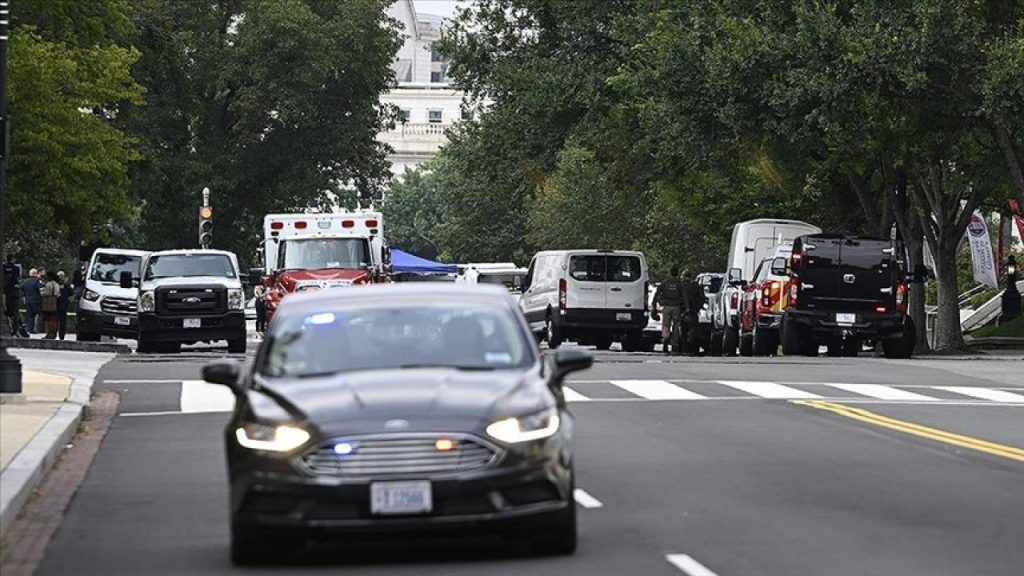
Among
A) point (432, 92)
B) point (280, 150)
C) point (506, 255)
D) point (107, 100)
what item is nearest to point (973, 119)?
point (107, 100)

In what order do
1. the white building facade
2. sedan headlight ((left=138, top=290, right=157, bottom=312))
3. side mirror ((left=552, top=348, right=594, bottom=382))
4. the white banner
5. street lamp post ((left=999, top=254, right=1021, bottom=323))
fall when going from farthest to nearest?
1. the white building facade
2. street lamp post ((left=999, top=254, right=1021, bottom=323))
3. the white banner
4. sedan headlight ((left=138, top=290, right=157, bottom=312))
5. side mirror ((left=552, top=348, right=594, bottom=382))

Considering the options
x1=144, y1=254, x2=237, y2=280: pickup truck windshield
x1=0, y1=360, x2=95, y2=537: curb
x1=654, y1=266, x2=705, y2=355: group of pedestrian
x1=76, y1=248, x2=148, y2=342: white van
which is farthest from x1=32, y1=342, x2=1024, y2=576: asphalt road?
x1=654, y1=266, x2=705, y2=355: group of pedestrian

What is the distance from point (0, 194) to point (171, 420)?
3.07 m

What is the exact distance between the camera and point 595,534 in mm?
12773

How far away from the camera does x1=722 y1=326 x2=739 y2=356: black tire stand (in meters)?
46.3

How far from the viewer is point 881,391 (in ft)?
89.8

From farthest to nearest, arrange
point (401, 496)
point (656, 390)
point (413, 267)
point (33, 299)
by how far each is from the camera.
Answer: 1. point (413, 267)
2. point (33, 299)
3. point (656, 390)
4. point (401, 496)

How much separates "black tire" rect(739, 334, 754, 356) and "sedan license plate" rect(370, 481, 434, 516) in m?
33.7

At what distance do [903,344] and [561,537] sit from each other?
95.5 ft

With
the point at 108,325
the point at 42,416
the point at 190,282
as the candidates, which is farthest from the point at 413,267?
the point at 42,416

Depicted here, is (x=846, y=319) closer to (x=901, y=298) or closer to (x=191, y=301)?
(x=901, y=298)

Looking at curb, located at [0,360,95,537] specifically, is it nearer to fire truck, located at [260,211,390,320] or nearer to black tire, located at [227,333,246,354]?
black tire, located at [227,333,246,354]

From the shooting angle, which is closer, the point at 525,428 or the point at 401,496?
the point at 401,496

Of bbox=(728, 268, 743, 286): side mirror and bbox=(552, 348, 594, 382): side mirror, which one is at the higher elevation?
bbox=(728, 268, 743, 286): side mirror
